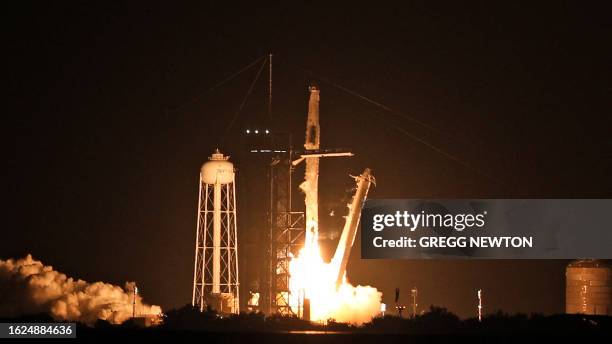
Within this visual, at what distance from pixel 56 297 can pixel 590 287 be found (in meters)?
29.4

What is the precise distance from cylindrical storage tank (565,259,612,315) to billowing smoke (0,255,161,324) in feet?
79.1

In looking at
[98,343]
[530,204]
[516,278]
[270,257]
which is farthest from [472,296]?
[98,343]

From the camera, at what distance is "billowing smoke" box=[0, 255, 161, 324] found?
69875 millimetres

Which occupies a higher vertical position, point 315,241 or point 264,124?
point 264,124

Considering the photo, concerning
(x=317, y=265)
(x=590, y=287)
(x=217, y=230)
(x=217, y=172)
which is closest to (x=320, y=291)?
(x=317, y=265)

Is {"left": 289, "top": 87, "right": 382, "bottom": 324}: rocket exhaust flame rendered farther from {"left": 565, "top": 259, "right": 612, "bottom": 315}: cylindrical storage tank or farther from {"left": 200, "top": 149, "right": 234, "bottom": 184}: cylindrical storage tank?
{"left": 565, "top": 259, "right": 612, "bottom": 315}: cylindrical storage tank

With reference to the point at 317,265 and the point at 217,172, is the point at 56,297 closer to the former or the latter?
the point at 217,172

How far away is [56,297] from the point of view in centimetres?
7100

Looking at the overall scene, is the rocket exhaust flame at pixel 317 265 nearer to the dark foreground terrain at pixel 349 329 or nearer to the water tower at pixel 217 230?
the water tower at pixel 217 230

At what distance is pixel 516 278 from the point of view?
304 feet

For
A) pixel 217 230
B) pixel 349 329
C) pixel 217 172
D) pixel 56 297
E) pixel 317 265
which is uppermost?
pixel 217 172

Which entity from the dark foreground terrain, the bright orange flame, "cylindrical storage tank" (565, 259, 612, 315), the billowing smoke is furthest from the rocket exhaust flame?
"cylindrical storage tank" (565, 259, 612, 315)

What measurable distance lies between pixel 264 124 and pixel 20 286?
57.8 ft

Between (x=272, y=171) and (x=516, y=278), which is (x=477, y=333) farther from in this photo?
(x=516, y=278)
